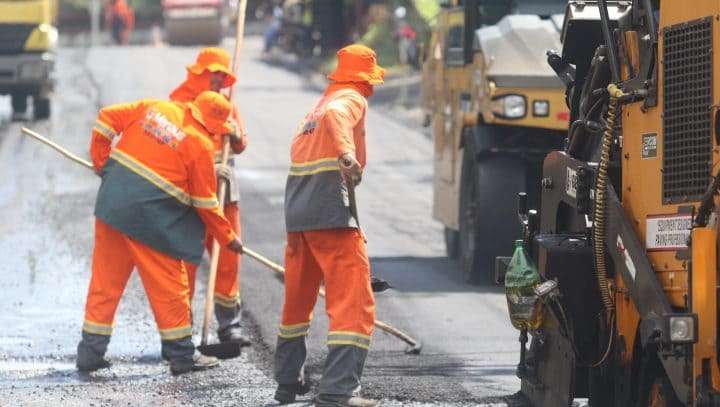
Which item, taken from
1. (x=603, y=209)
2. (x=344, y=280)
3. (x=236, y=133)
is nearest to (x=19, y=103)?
(x=236, y=133)

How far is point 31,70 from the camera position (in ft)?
82.9

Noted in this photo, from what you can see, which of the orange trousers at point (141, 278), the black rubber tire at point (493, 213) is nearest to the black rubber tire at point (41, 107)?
the black rubber tire at point (493, 213)

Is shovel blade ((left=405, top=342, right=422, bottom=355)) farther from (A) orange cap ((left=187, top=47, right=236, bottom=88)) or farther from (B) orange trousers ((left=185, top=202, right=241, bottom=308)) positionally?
(A) orange cap ((left=187, top=47, right=236, bottom=88))

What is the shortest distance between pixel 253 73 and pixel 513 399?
31.7 meters

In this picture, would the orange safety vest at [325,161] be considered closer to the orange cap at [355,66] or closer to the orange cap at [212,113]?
the orange cap at [355,66]

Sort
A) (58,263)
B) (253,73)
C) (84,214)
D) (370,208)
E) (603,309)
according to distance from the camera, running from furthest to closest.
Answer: (253,73) < (370,208) < (84,214) < (58,263) < (603,309)

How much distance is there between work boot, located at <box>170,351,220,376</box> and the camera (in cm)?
984

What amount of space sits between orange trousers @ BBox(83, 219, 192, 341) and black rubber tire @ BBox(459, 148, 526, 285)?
3.89 meters

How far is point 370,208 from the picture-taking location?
63.5 feet

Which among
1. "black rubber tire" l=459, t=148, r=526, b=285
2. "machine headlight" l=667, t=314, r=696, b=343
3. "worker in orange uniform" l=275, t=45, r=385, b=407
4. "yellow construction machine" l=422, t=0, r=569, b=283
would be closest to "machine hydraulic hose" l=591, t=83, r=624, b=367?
"machine headlight" l=667, t=314, r=696, b=343

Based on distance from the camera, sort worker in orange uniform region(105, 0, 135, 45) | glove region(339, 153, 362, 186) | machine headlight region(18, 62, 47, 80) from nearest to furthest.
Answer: glove region(339, 153, 362, 186) < machine headlight region(18, 62, 47, 80) < worker in orange uniform region(105, 0, 135, 45)

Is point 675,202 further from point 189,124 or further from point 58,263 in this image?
point 58,263

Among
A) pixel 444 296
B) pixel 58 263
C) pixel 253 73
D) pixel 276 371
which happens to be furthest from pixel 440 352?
pixel 253 73

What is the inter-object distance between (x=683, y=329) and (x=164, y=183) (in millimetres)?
4510
